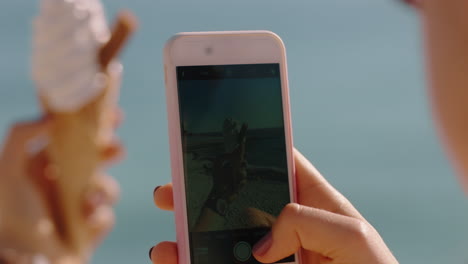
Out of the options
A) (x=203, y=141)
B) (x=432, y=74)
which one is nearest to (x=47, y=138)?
(x=432, y=74)

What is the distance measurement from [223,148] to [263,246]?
0.52 feet

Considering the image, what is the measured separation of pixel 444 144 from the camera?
56cm

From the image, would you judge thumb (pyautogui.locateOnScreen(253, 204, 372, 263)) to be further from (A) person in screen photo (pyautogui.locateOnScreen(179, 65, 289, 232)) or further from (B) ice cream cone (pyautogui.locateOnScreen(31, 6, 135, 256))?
(B) ice cream cone (pyautogui.locateOnScreen(31, 6, 135, 256))

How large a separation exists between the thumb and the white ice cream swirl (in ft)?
2.15

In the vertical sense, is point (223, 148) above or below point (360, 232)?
above

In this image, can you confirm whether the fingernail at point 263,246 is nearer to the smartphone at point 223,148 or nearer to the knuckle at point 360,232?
the smartphone at point 223,148

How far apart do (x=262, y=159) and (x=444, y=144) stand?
60 cm

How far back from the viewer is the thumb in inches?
41.7

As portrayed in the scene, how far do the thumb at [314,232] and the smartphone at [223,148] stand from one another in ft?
0.17

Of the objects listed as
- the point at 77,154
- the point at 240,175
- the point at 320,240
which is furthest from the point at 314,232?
the point at 77,154

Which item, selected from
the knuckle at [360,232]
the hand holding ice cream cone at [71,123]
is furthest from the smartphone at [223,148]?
the hand holding ice cream cone at [71,123]

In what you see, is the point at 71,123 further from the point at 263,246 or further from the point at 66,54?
the point at 263,246

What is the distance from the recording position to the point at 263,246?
3.63ft

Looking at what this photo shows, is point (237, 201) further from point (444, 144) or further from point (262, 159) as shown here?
point (444, 144)
